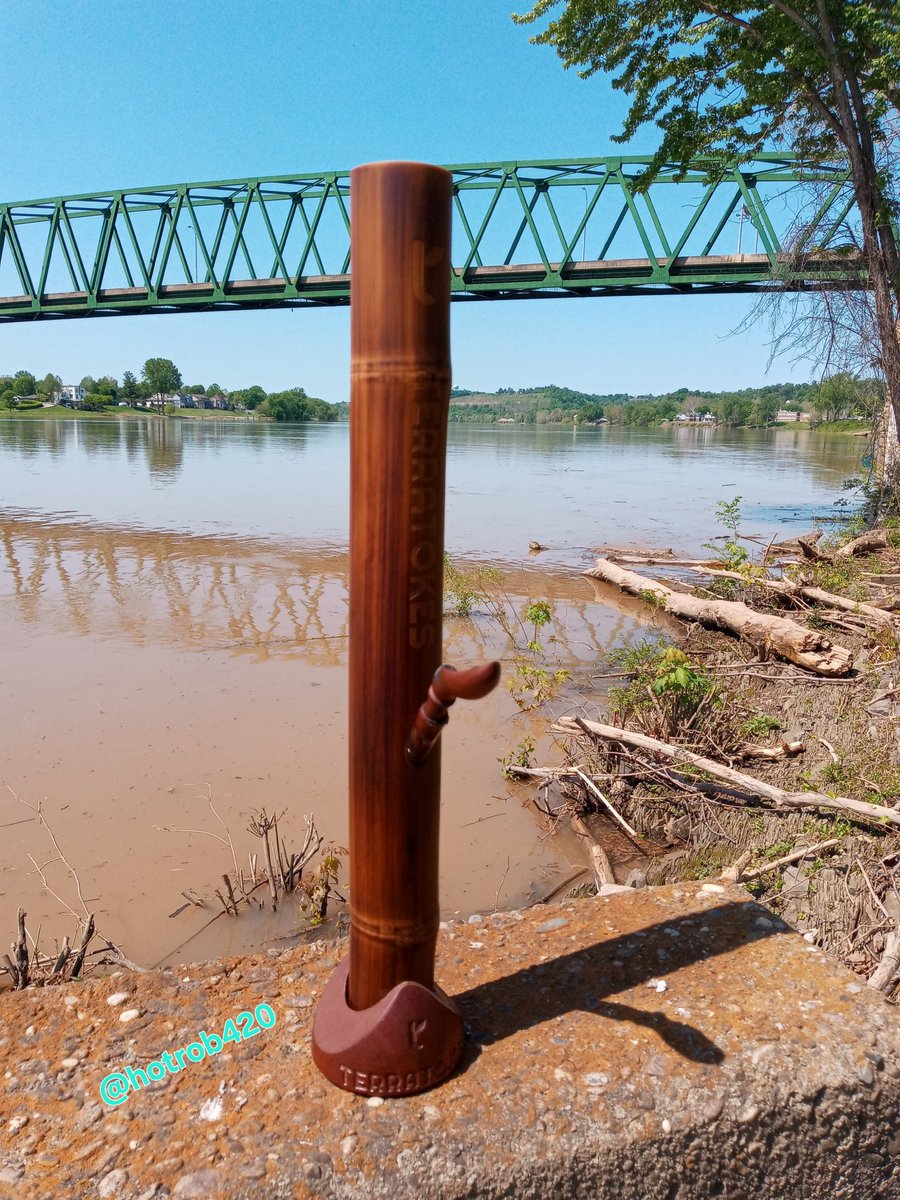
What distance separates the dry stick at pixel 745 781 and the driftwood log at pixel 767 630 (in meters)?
2.03

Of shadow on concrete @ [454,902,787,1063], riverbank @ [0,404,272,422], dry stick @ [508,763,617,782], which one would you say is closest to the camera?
shadow on concrete @ [454,902,787,1063]

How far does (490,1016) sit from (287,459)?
3420 centimetres

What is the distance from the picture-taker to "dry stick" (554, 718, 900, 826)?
11.6 ft

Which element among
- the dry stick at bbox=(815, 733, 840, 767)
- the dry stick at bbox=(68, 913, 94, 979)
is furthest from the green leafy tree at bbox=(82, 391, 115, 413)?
the dry stick at bbox=(68, 913, 94, 979)

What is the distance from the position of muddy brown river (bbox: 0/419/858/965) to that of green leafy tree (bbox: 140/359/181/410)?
10549 centimetres

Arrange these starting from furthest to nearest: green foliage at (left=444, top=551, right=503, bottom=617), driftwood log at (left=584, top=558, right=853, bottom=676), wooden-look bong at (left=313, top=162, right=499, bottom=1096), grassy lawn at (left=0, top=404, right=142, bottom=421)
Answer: grassy lawn at (left=0, top=404, right=142, bottom=421) → green foliage at (left=444, top=551, right=503, bottom=617) → driftwood log at (left=584, top=558, right=853, bottom=676) → wooden-look bong at (left=313, top=162, right=499, bottom=1096)

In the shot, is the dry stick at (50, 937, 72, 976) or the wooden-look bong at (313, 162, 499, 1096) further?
the dry stick at (50, 937, 72, 976)

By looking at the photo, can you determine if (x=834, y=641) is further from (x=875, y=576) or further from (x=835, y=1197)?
(x=835, y=1197)

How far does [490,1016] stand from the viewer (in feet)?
6.78

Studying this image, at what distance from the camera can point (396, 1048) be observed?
178 centimetres

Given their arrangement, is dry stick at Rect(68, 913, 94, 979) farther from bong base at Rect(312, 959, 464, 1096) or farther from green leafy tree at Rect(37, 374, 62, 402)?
green leafy tree at Rect(37, 374, 62, 402)

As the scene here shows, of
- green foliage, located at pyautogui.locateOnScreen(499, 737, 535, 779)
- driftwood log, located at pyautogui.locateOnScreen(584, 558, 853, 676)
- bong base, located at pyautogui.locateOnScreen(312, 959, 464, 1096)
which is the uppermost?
bong base, located at pyautogui.locateOnScreen(312, 959, 464, 1096)

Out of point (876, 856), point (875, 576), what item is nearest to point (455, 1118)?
point (876, 856)

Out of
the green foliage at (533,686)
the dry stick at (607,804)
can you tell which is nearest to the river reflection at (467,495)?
the green foliage at (533,686)
